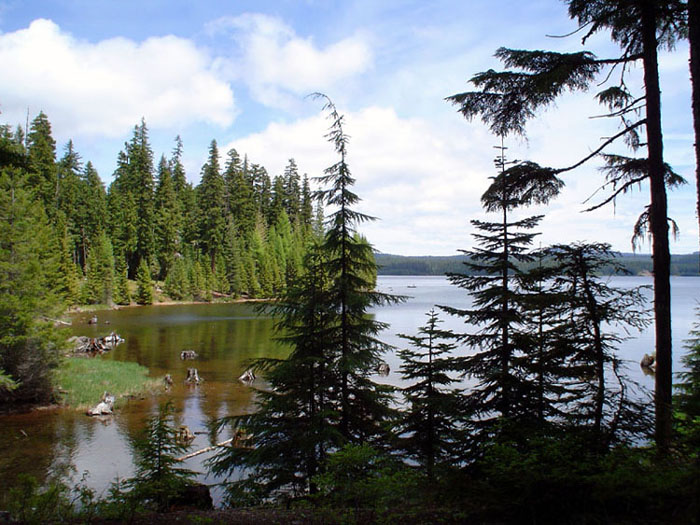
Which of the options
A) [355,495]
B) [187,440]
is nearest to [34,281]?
[187,440]

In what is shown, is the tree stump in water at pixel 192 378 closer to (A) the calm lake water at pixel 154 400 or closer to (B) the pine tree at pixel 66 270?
(A) the calm lake water at pixel 154 400

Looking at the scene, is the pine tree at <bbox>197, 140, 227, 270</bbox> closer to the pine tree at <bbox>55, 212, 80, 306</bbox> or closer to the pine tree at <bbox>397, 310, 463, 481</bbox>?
the pine tree at <bbox>55, 212, 80, 306</bbox>

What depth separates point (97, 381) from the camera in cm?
2052

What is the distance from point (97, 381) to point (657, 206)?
22.8m

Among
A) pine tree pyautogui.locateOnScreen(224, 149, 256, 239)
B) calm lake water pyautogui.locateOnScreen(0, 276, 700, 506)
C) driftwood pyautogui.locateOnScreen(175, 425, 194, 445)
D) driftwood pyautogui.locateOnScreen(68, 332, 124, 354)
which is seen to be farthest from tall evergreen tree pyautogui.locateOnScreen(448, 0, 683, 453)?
pine tree pyautogui.locateOnScreen(224, 149, 256, 239)

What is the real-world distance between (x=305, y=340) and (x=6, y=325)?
47.8 ft

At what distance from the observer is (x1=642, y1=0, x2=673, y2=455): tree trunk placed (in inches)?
287

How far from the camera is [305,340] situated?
9.06 m

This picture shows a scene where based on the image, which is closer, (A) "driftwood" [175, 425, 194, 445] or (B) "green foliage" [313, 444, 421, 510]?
(B) "green foliage" [313, 444, 421, 510]

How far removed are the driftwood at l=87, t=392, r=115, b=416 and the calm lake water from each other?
0.36m

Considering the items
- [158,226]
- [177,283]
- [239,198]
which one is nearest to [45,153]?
[158,226]

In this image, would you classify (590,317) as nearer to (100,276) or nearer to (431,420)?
(431,420)

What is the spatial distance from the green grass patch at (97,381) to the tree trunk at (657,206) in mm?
18997

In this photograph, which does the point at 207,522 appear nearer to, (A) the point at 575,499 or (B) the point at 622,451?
(A) the point at 575,499
